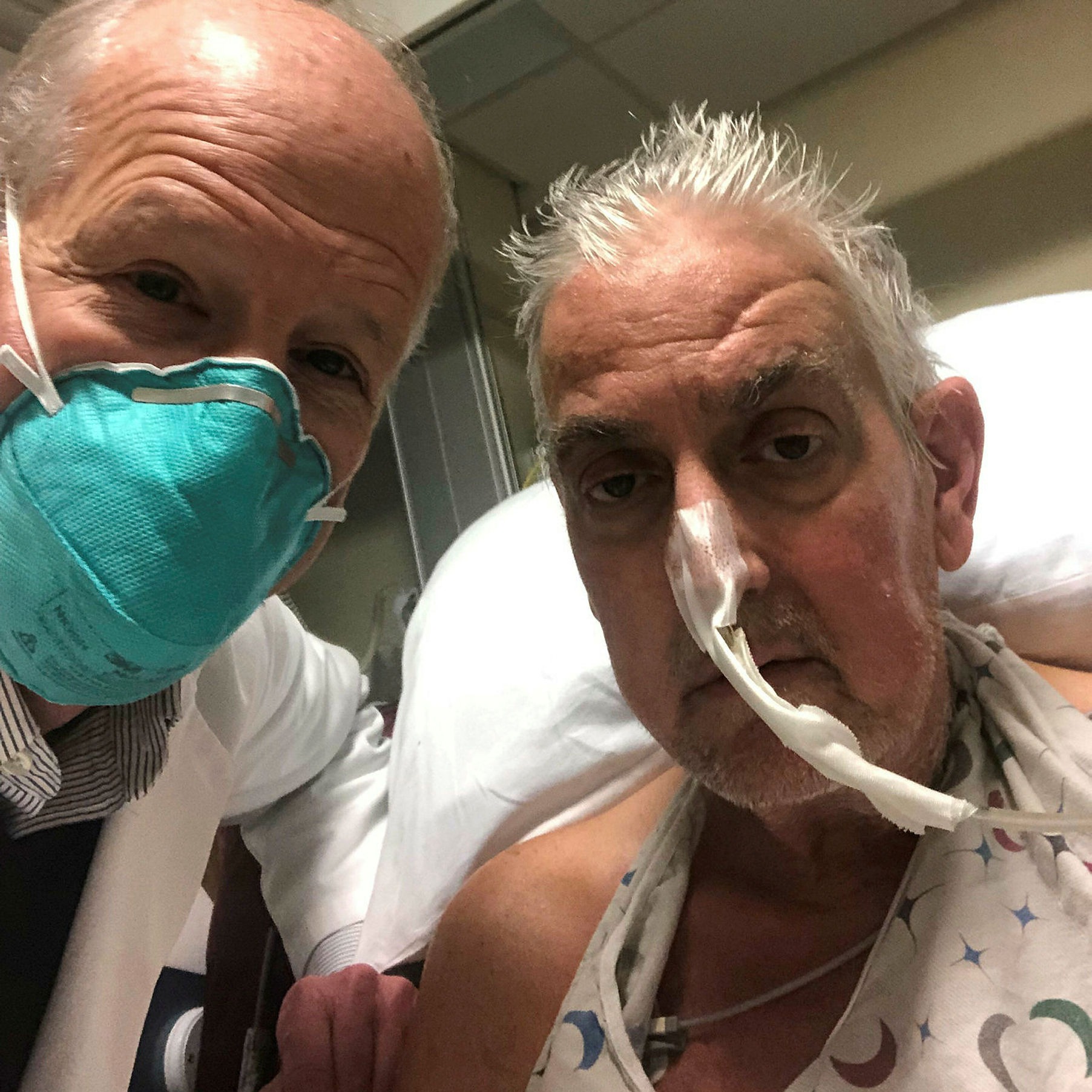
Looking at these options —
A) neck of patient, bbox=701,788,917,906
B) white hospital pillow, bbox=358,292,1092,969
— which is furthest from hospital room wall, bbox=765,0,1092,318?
neck of patient, bbox=701,788,917,906

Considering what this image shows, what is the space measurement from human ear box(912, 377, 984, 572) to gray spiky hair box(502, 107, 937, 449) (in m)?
0.02

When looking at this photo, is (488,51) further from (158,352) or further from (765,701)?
(765,701)

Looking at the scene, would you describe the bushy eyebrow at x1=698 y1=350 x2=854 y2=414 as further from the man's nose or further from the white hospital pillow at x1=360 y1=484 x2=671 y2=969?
the white hospital pillow at x1=360 y1=484 x2=671 y2=969

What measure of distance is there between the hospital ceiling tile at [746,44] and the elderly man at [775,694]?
1.69 ft

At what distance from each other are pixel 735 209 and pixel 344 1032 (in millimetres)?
951

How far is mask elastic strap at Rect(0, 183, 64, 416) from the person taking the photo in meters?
0.69

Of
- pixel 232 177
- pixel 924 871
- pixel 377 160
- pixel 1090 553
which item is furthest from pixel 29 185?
pixel 1090 553

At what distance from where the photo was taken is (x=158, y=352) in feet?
2.38

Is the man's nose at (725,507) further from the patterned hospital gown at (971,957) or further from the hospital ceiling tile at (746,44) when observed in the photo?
the hospital ceiling tile at (746,44)

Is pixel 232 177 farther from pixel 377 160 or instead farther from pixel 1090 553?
pixel 1090 553

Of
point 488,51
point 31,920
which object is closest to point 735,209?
point 488,51

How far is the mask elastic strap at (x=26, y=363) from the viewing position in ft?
2.27

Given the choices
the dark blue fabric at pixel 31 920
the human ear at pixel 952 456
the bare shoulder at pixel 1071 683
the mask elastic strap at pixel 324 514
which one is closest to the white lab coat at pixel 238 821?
the dark blue fabric at pixel 31 920

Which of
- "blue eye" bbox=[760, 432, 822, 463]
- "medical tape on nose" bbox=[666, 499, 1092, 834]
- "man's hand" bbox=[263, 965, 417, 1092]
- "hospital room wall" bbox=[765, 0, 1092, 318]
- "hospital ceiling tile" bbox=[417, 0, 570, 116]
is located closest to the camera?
"medical tape on nose" bbox=[666, 499, 1092, 834]
